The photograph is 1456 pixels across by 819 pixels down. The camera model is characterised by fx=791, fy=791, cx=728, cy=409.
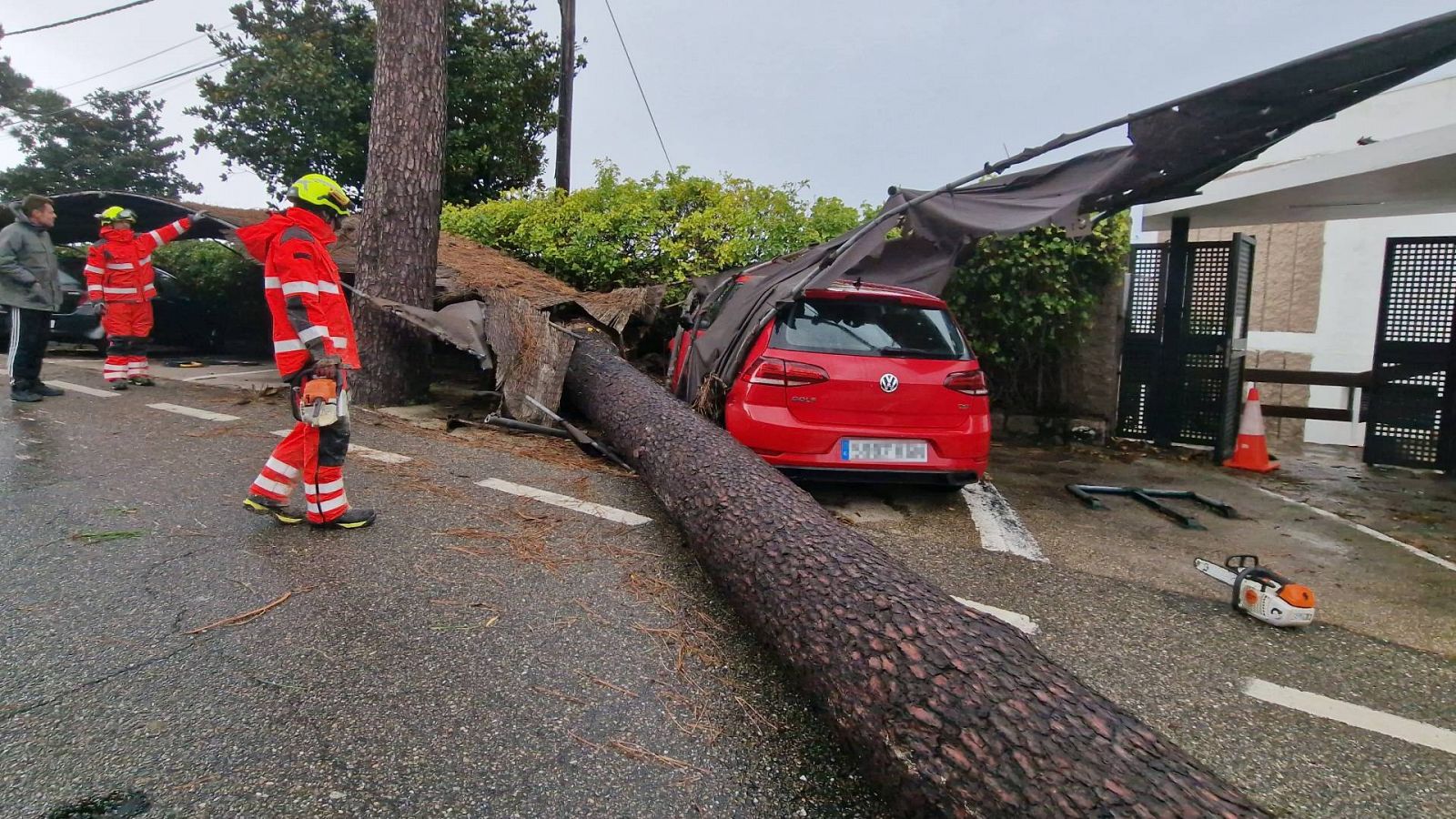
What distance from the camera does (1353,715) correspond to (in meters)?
2.72

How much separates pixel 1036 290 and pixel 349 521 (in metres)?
6.39

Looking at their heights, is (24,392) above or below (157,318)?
below

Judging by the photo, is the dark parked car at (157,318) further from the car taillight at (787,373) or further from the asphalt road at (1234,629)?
the asphalt road at (1234,629)

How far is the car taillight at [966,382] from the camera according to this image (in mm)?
4820

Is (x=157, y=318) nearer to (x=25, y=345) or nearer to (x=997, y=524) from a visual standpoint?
(x=25, y=345)

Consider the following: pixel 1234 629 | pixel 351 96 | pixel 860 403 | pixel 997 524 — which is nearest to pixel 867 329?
pixel 860 403

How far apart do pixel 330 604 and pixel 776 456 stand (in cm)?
252

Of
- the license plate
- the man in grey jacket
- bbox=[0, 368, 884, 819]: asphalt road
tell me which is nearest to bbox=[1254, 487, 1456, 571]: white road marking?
the license plate

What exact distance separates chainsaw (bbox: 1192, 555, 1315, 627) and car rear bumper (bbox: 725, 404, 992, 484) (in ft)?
4.81

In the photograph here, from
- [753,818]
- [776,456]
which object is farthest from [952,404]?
[753,818]

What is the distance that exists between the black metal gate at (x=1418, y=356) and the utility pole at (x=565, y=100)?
1145cm

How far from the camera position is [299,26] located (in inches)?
746

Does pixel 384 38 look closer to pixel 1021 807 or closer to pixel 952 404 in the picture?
pixel 952 404

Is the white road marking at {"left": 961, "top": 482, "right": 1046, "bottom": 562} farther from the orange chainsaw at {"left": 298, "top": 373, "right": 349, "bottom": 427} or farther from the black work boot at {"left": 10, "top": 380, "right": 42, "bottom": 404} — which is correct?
the black work boot at {"left": 10, "top": 380, "right": 42, "bottom": 404}
